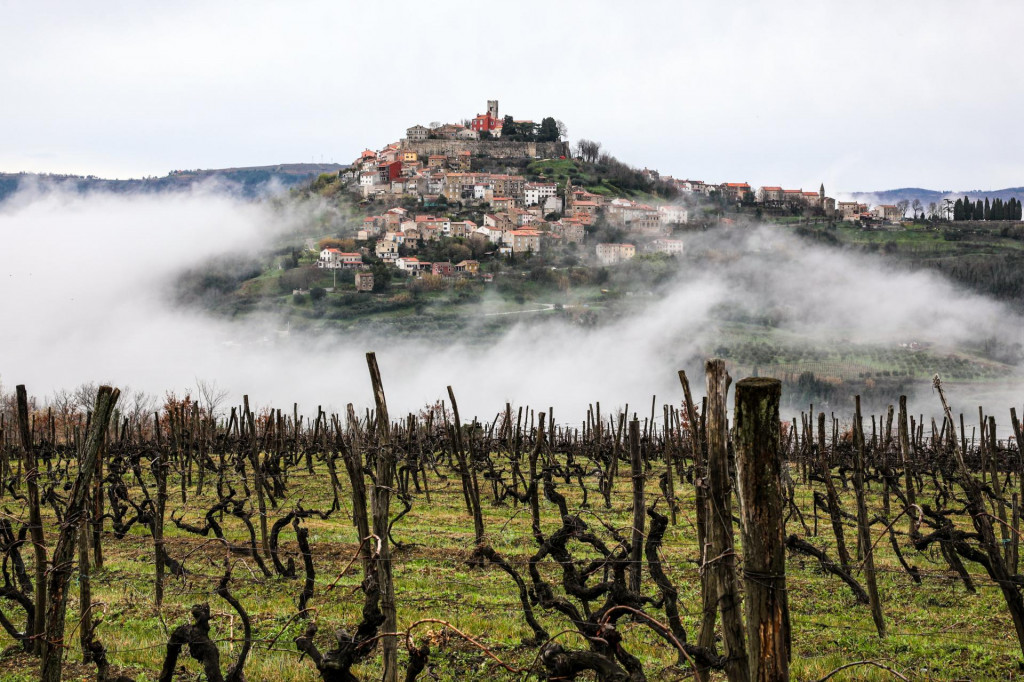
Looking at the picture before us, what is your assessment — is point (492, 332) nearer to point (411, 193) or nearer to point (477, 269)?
point (477, 269)

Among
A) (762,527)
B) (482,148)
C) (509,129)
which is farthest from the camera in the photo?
(509,129)

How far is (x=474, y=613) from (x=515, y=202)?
158 metres

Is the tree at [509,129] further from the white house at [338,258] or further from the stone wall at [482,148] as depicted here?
the white house at [338,258]

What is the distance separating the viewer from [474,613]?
27.6 feet

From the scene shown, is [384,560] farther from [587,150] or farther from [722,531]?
[587,150]

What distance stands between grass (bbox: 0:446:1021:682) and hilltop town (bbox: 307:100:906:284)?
132640 millimetres

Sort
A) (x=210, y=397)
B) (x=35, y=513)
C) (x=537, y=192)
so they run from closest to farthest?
(x=35, y=513) < (x=210, y=397) < (x=537, y=192)

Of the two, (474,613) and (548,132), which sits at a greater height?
(548,132)

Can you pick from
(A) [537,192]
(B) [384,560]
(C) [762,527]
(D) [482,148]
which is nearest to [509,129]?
(D) [482,148]

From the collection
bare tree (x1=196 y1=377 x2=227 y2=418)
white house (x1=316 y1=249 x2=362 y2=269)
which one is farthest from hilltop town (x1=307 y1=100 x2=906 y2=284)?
bare tree (x1=196 y1=377 x2=227 y2=418)

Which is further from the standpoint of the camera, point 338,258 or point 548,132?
point 548,132

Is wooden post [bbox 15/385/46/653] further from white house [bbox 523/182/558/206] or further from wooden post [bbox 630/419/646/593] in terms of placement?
white house [bbox 523/182/558/206]

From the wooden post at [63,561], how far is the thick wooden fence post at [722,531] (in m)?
3.78

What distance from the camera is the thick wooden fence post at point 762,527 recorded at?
10.8ft
